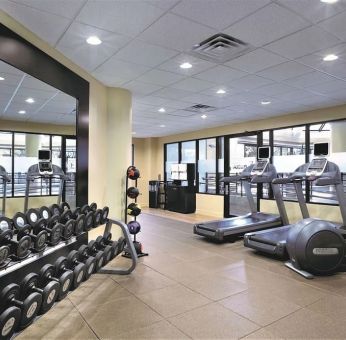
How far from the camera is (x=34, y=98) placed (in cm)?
372

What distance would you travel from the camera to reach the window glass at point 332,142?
20.0 feet

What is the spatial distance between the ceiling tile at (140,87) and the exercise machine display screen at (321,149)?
3010mm

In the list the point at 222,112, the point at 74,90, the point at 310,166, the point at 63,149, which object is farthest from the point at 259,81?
the point at 63,149

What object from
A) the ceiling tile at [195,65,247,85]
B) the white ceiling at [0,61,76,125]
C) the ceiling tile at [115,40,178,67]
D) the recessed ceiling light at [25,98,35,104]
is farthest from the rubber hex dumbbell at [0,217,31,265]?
the ceiling tile at [195,65,247,85]

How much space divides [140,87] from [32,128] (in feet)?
6.17

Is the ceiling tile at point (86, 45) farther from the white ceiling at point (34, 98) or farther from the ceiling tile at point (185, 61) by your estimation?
the ceiling tile at point (185, 61)

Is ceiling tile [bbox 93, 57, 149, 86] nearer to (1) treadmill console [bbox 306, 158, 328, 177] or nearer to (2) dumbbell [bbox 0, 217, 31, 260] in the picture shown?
(2) dumbbell [bbox 0, 217, 31, 260]

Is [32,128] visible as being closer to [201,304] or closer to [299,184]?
[201,304]

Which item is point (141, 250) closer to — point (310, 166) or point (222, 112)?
point (310, 166)

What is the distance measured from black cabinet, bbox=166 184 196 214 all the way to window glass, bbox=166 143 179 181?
112cm

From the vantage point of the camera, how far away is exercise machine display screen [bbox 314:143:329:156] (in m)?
5.20

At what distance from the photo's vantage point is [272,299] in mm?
3098

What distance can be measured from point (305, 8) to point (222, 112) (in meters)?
4.27

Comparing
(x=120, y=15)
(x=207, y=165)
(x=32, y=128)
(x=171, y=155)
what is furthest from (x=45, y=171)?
(x=171, y=155)
